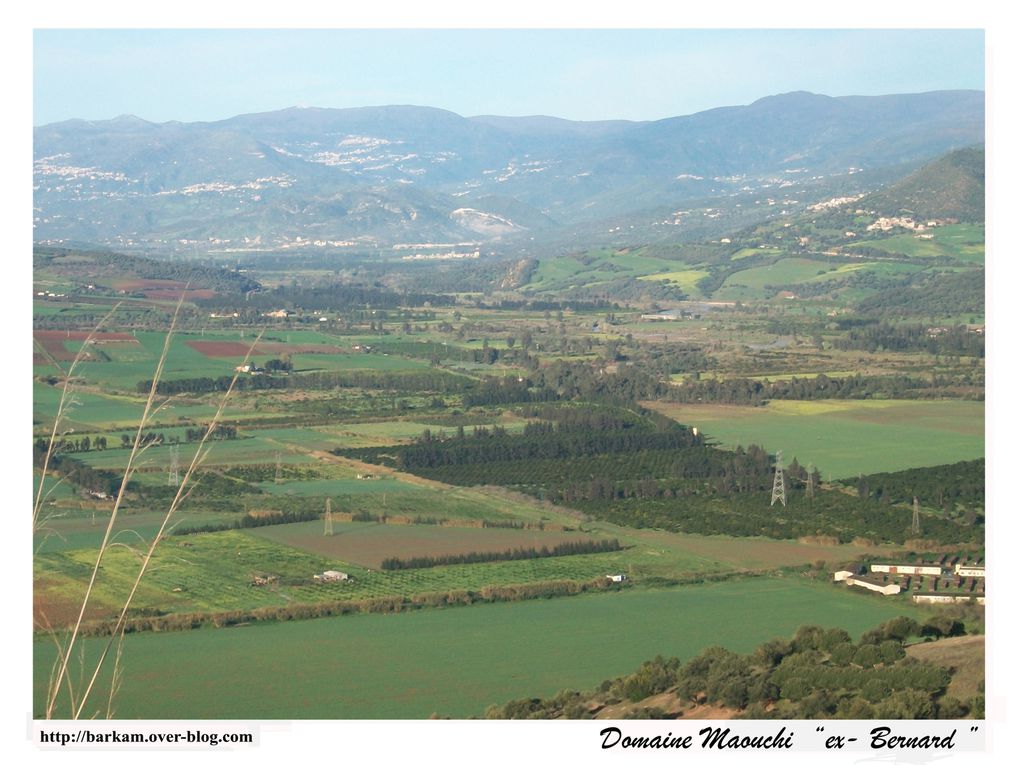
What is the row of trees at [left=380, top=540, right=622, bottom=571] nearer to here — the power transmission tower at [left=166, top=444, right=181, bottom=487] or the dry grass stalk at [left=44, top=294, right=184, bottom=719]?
the power transmission tower at [left=166, top=444, right=181, bottom=487]

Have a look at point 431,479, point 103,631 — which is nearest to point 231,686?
point 103,631

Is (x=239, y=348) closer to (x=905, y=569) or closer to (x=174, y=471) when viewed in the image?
(x=174, y=471)

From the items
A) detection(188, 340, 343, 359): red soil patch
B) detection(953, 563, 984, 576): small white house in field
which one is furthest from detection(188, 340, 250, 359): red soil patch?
detection(953, 563, 984, 576): small white house in field

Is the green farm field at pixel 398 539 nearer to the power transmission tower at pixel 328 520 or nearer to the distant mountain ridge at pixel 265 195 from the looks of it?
the power transmission tower at pixel 328 520

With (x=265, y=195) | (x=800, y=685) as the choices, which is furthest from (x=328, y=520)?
(x=265, y=195)
